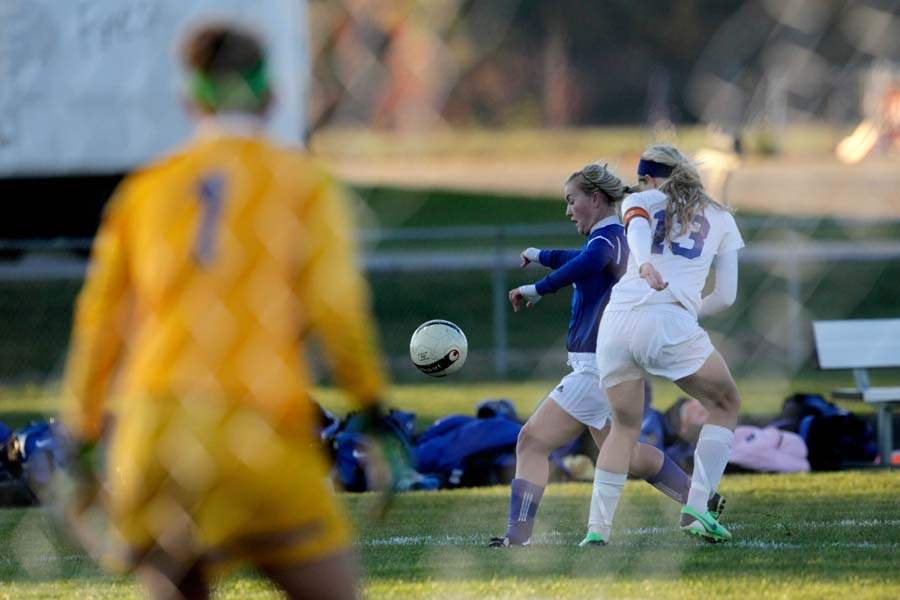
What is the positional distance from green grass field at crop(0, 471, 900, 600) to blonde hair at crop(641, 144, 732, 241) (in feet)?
4.23

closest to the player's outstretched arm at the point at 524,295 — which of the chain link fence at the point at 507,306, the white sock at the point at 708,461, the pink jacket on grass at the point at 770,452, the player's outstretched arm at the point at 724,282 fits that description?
the player's outstretched arm at the point at 724,282

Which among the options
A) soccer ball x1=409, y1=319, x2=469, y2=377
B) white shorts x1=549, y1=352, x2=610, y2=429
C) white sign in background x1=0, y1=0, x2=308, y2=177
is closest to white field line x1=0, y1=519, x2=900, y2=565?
white shorts x1=549, y1=352, x2=610, y2=429

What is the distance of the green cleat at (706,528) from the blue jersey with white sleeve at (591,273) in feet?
2.52

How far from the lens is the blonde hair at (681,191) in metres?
6.21

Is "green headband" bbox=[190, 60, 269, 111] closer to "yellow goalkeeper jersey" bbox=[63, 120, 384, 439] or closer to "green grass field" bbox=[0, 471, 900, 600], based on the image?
"yellow goalkeeper jersey" bbox=[63, 120, 384, 439]

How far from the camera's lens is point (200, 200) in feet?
9.84

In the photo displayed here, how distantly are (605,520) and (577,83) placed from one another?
3.35 meters

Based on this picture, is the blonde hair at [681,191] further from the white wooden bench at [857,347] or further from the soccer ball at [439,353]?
the white wooden bench at [857,347]

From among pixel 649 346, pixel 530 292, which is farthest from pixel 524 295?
pixel 649 346

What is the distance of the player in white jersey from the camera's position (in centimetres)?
609

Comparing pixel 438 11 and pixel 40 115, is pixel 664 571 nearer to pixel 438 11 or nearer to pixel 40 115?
pixel 438 11

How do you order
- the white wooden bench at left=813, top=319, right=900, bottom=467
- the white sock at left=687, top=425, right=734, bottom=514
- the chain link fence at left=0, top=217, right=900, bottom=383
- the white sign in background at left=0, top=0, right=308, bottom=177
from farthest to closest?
the white sign in background at left=0, top=0, right=308, bottom=177 → the chain link fence at left=0, top=217, right=900, bottom=383 → the white wooden bench at left=813, top=319, right=900, bottom=467 → the white sock at left=687, top=425, right=734, bottom=514

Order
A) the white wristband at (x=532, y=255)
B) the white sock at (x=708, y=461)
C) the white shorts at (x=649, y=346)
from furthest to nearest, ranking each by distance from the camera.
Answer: the white wristband at (x=532, y=255) < the white sock at (x=708, y=461) < the white shorts at (x=649, y=346)

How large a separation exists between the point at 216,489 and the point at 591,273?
347 cm
